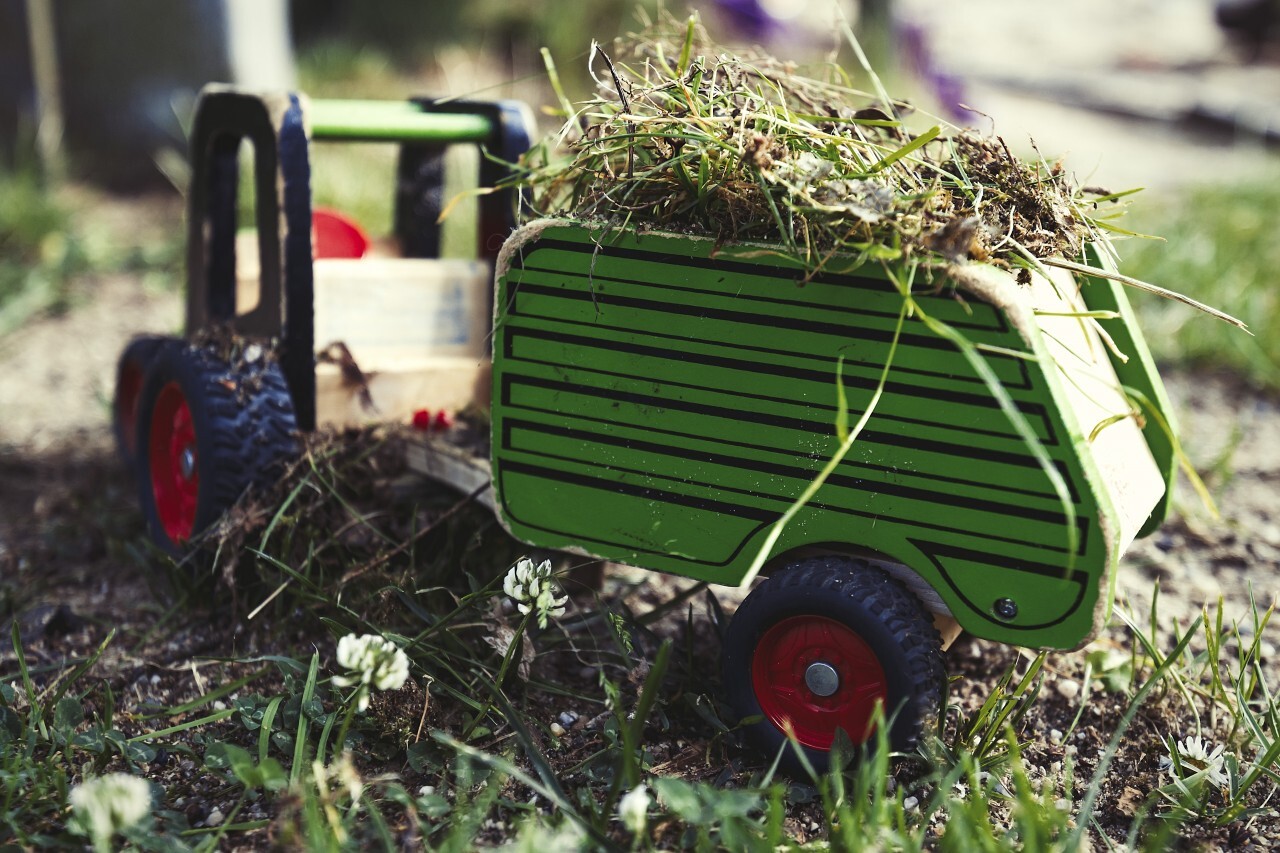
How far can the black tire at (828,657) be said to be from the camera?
66.3 inches

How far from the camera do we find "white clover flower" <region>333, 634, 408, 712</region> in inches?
65.0

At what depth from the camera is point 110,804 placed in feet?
4.65

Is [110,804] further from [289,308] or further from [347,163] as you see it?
[347,163]

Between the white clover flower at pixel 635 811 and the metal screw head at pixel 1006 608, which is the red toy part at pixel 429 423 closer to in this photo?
the white clover flower at pixel 635 811

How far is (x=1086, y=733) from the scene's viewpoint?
2.02 metres

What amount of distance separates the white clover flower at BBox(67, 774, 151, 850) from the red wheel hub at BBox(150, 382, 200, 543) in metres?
0.94

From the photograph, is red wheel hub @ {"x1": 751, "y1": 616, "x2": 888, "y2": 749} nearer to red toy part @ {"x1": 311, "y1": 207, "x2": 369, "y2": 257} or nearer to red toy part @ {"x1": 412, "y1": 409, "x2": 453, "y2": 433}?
red toy part @ {"x1": 412, "y1": 409, "x2": 453, "y2": 433}

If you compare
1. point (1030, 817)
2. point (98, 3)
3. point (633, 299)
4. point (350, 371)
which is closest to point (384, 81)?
point (98, 3)

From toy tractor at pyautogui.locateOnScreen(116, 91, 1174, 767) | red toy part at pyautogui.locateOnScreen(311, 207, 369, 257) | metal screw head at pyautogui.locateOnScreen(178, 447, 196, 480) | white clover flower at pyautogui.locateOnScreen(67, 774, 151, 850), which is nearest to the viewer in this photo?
white clover flower at pyautogui.locateOnScreen(67, 774, 151, 850)

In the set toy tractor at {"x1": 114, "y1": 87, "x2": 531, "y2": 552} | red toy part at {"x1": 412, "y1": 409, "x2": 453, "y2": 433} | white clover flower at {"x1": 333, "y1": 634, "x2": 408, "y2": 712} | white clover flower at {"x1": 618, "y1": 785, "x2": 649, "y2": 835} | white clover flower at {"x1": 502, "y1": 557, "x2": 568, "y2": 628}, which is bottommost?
white clover flower at {"x1": 618, "y1": 785, "x2": 649, "y2": 835}

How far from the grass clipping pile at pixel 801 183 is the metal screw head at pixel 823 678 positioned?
1.85ft

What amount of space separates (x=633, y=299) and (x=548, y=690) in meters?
0.64

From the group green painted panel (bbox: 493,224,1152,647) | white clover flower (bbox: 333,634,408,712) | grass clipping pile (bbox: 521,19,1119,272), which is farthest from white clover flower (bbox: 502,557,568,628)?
grass clipping pile (bbox: 521,19,1119,272)

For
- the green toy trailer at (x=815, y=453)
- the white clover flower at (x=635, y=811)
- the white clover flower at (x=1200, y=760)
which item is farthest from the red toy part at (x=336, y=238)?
the white clover flower at (x=1200, y=760)
